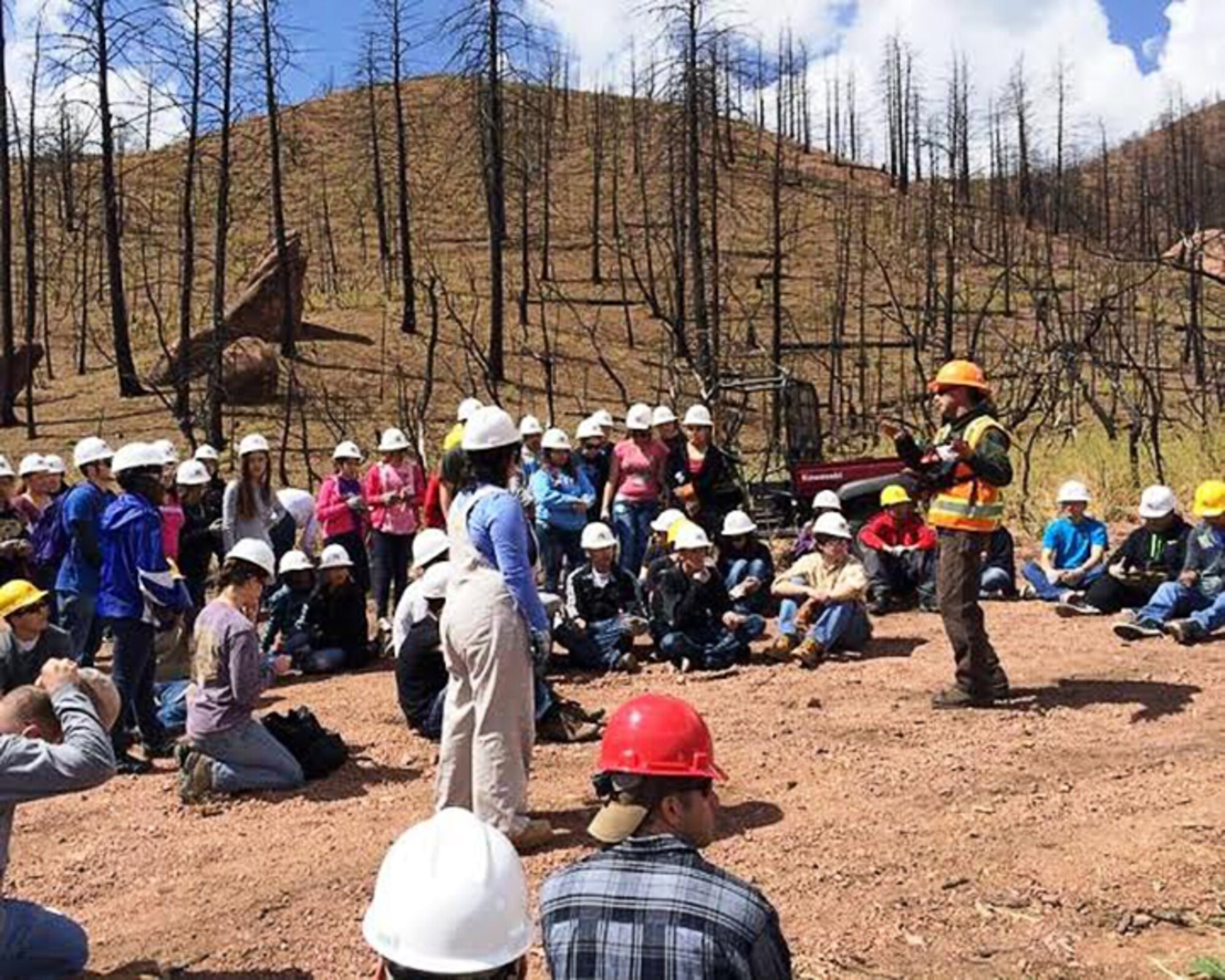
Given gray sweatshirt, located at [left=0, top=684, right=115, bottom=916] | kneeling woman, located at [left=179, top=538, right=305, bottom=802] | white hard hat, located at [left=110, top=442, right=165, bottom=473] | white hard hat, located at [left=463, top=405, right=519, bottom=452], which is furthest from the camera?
white hard hat, located at [left=110, top=442, right=165, bottom=473]

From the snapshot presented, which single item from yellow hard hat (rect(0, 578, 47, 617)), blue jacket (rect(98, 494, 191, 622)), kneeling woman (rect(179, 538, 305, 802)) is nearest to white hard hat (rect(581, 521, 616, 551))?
kneeling woman (rect(179, 538, 305, 802))

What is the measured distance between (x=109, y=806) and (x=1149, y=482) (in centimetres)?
1083

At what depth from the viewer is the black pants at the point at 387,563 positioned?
9242mm

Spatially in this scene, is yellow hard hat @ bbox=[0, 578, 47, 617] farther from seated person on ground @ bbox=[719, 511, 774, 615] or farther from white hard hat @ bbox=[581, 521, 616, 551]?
seated person on ground @ bbox=[719, 511, 774, 615]

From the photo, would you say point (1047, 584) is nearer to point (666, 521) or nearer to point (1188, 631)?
point (1188, 631)

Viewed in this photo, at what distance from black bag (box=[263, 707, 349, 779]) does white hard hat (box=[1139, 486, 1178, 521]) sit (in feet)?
18.0

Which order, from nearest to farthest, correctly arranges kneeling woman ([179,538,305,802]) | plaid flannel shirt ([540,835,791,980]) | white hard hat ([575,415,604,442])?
plaid flannel shirt ([540,835,791,980])
kneeling woman ([179,538,305,802])
white hard hat ([575,415,604,442])

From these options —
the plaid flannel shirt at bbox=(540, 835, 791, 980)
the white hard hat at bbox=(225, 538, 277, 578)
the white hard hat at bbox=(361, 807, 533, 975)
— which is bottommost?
the plaid flannel shirt at bbox=(540, 835, 791, 980)

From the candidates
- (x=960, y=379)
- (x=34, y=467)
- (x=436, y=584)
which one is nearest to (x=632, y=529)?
(x=436, y=584)

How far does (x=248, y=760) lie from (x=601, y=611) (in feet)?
10.1

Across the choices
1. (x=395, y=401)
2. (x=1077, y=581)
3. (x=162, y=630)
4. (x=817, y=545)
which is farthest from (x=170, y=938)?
(x=395, y=401)

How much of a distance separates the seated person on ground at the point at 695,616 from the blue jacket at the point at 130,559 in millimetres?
3130

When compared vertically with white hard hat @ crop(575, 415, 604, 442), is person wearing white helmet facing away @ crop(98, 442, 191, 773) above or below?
below

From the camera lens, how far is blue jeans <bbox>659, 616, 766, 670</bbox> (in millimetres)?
8055
